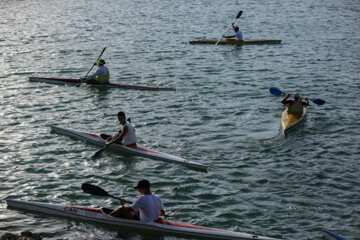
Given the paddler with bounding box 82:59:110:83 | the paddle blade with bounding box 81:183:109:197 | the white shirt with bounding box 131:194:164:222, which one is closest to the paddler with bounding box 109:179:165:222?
the white shirt with bounding box 131:194:164:222

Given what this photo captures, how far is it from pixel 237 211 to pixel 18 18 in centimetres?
3987

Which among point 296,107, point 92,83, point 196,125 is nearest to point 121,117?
point 196,125

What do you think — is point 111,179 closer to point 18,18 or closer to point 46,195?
point 46,195

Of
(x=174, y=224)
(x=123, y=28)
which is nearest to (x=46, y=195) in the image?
(x=174, y=224)

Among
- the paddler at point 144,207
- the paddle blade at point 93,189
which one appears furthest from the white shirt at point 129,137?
the paddler at point 144,207

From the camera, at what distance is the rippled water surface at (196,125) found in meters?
14.6

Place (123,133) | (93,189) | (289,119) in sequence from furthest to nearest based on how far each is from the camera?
1. (289,119)
2. (123,133)
3. (93,189)

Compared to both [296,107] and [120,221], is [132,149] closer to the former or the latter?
[120,221]

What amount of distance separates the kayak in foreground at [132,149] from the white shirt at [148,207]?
4371 mm

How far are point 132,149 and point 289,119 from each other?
625 cm

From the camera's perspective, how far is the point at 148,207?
12.8 m

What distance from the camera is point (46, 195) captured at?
15.6 m

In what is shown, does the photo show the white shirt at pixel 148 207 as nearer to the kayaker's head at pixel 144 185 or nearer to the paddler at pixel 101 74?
the kayaker's head at pixel 144 185

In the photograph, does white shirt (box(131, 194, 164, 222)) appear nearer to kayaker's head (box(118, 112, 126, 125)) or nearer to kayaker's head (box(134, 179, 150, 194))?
kayaker's head (box(134, 179, 150, 194))
